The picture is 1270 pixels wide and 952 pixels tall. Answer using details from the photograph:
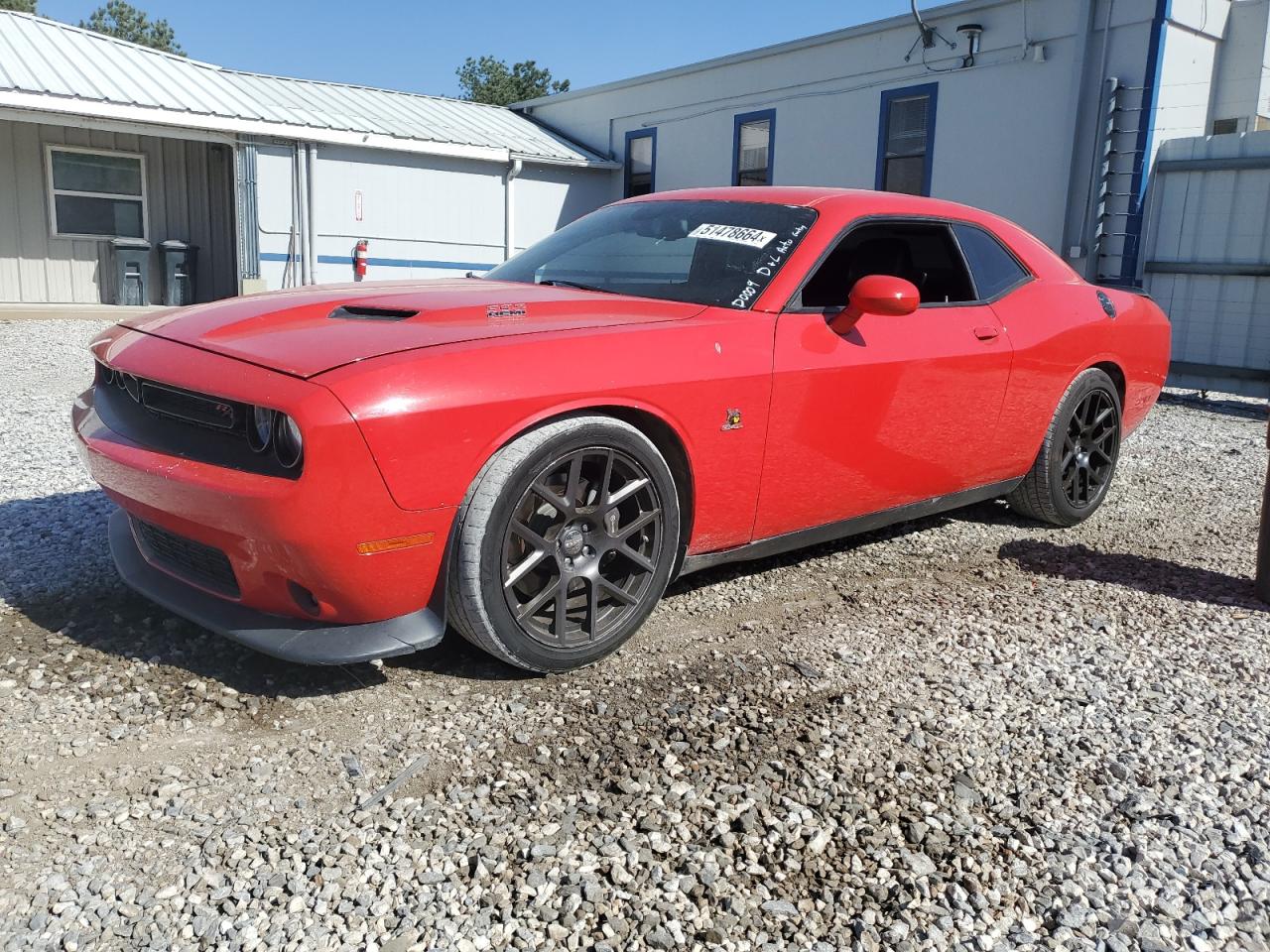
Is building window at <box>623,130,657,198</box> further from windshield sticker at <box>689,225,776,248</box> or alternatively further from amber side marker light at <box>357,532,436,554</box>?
amber side marker light at <box>357,532,436,554</box>

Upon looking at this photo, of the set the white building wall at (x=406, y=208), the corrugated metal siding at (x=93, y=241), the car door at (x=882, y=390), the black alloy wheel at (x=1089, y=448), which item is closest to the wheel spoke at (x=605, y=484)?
the car door at (x=882, y=390)

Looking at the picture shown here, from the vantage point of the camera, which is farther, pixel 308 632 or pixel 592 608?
pixel 592 608

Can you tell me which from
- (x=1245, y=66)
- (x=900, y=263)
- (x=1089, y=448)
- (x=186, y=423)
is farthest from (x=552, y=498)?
(x=1245, y=66)

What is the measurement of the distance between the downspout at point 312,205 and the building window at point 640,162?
563 cm

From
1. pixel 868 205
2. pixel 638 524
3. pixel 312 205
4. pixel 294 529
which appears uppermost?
pixel 312 205

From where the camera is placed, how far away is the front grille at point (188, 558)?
2.83 m

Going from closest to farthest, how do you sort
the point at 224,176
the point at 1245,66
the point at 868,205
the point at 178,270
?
the point at 868,205, the point at 1245,66, the point at 178,270, the point at 224,176

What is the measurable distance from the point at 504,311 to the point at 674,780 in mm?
1450

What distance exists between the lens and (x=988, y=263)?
14.8ft

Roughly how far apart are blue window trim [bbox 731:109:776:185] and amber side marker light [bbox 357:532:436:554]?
1425cm

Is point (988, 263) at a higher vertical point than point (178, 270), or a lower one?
higher

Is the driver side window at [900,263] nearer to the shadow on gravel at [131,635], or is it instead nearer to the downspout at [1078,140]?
the shadow on gravel at [131,635]

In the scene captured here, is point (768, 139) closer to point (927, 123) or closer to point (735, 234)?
point (927, 123)

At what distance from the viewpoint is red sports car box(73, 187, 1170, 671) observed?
2621 mm
